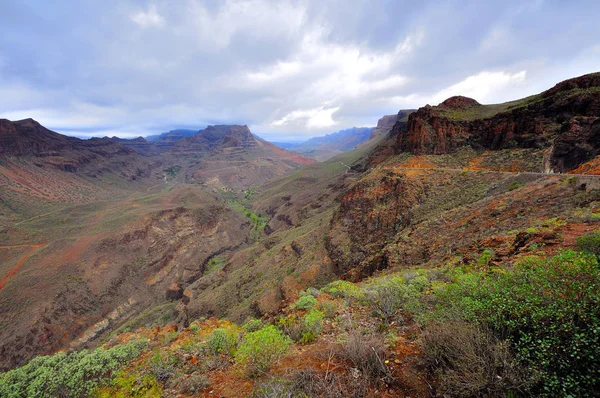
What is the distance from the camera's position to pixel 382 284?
10.6m

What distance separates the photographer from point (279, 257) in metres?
34.0

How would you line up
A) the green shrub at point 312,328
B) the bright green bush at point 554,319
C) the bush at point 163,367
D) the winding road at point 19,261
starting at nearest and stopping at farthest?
1. the bright green bush at point 554,319
2. the bush at point 163,367
3. the green shrub at point 312,328
4. the winding road at point 19,261

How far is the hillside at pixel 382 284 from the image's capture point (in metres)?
→ 3.83

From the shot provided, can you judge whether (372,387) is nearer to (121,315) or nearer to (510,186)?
(510,186)

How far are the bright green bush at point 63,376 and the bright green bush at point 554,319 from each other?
1006 centimetres

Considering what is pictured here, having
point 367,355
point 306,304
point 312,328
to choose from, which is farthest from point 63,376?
point 367,355

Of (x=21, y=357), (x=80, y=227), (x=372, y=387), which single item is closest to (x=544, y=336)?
(x=372, y=387)

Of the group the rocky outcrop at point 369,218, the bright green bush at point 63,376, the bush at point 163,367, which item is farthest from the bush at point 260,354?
the rocky outcrop at point 369,218

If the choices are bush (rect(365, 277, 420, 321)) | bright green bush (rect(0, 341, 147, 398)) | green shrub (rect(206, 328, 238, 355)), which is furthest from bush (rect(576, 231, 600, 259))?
bright green bush (rect(0, 341, 147, 398))

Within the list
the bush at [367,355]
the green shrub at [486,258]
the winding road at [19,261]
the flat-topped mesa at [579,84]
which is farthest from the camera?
the winding road at [19,261]

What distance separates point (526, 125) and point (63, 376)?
123 feet

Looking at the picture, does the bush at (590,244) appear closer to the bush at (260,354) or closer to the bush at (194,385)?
the bush at (260,354)

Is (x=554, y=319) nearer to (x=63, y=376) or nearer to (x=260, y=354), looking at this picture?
(x=260, y=354)

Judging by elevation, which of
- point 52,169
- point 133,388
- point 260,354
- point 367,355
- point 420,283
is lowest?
point 133,388
